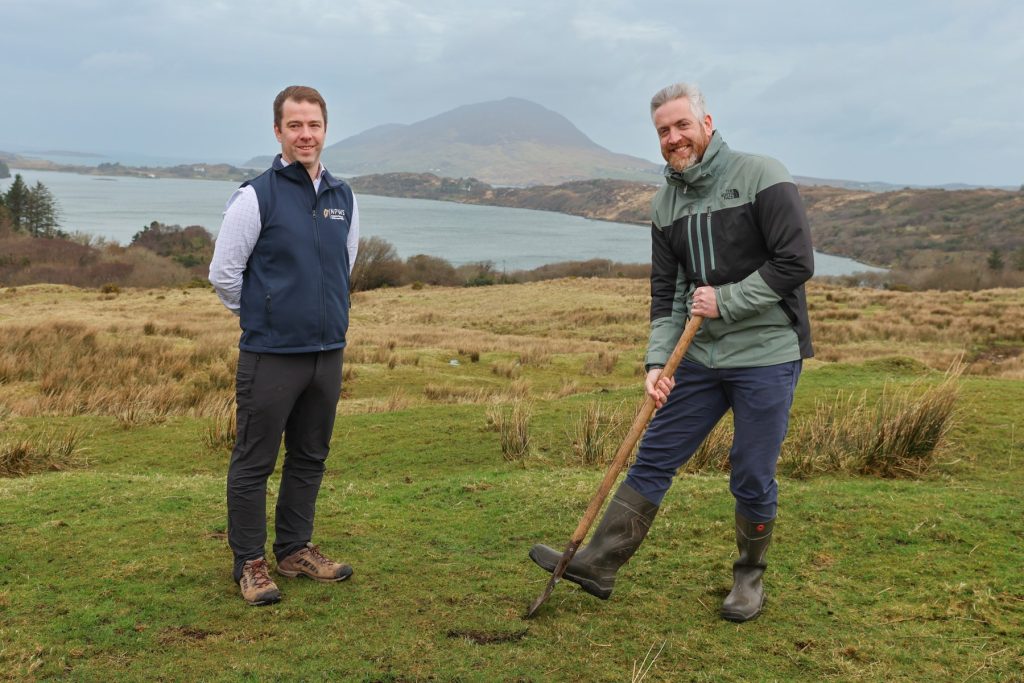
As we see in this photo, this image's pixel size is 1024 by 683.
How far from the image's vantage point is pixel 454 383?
13289mm

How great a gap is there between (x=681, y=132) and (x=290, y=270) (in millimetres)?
1887

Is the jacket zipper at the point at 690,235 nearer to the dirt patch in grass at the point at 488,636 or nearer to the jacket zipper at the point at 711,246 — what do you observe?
the jacket zipper at the point at 711,246

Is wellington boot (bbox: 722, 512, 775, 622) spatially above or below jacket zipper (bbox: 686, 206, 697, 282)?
below

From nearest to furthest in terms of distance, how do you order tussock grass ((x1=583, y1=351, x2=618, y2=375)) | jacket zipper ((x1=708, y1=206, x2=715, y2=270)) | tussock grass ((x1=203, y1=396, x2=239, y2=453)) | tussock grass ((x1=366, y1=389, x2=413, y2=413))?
jacket zipper ((x1=708, y1=206, x2=715, y2=270))
tussock grass ((x1=203, y1=396, x2=239, y2=453))
tussock grass ((x1=366, y1=389, x2=413, y2=413))
tussock grass ((x1=583, y1=351, x2=618, y2=375))

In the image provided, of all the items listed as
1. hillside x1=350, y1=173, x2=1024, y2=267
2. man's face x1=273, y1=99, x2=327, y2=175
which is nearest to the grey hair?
man's face x1=273, y1=99, x2=327, y2=175

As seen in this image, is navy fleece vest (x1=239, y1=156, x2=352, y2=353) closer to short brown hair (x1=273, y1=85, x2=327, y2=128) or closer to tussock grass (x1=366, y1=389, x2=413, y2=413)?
short brown hair (x1=273, y1=85, x2=327, y2=128)

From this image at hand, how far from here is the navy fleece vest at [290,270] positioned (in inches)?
149

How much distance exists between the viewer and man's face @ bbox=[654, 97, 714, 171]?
3496 millimetres

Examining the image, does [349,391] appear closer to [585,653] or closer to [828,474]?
[828,474]

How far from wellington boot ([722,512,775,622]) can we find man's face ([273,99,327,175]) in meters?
2.62

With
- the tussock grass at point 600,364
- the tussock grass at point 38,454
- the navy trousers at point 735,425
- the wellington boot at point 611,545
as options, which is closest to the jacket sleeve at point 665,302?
the navy trousers at point 735,425

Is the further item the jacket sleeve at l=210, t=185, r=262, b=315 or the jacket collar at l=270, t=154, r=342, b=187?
the jacket collar at l=270, t=154, r=342, b=187

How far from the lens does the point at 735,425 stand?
3.60m

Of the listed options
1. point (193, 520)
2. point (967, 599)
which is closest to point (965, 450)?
point (967, 599)
